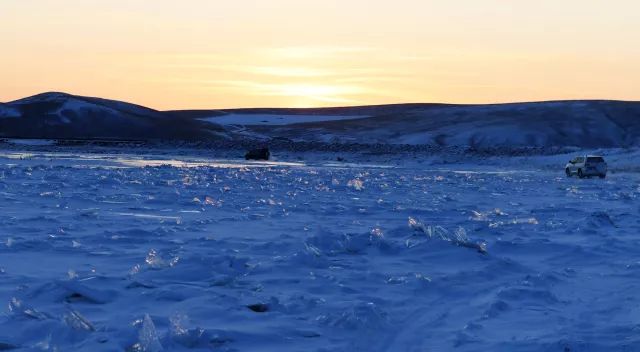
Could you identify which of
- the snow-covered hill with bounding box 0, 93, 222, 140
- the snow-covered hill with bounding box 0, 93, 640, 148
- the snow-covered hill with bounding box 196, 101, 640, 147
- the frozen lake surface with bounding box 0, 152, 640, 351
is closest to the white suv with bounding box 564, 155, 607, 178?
the frozen lake surface with bounding box 0, 152, 640, 351

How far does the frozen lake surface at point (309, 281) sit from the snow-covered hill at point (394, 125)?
114 meters

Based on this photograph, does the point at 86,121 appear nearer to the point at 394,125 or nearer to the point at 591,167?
the point at 394,125

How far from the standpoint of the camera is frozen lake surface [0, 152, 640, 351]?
6.06m

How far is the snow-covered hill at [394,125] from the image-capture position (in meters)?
133

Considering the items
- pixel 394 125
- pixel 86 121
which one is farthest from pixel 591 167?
pixel 86 121

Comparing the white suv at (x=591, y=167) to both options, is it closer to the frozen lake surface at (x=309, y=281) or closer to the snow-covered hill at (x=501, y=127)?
the frozen lake surface at (x=309, y=281)

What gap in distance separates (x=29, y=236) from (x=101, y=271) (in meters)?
2.84

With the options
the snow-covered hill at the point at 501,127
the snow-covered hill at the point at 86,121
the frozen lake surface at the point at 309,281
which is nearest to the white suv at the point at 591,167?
the frozen lake surface at the point at 309,281

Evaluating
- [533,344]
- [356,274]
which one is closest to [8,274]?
[356,274]

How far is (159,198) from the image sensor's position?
60.0 feet

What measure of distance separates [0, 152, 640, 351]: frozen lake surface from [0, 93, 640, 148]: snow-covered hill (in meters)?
114

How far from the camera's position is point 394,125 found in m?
164

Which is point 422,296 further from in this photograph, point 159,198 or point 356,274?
point 159,198

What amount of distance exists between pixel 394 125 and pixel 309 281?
515 feet
